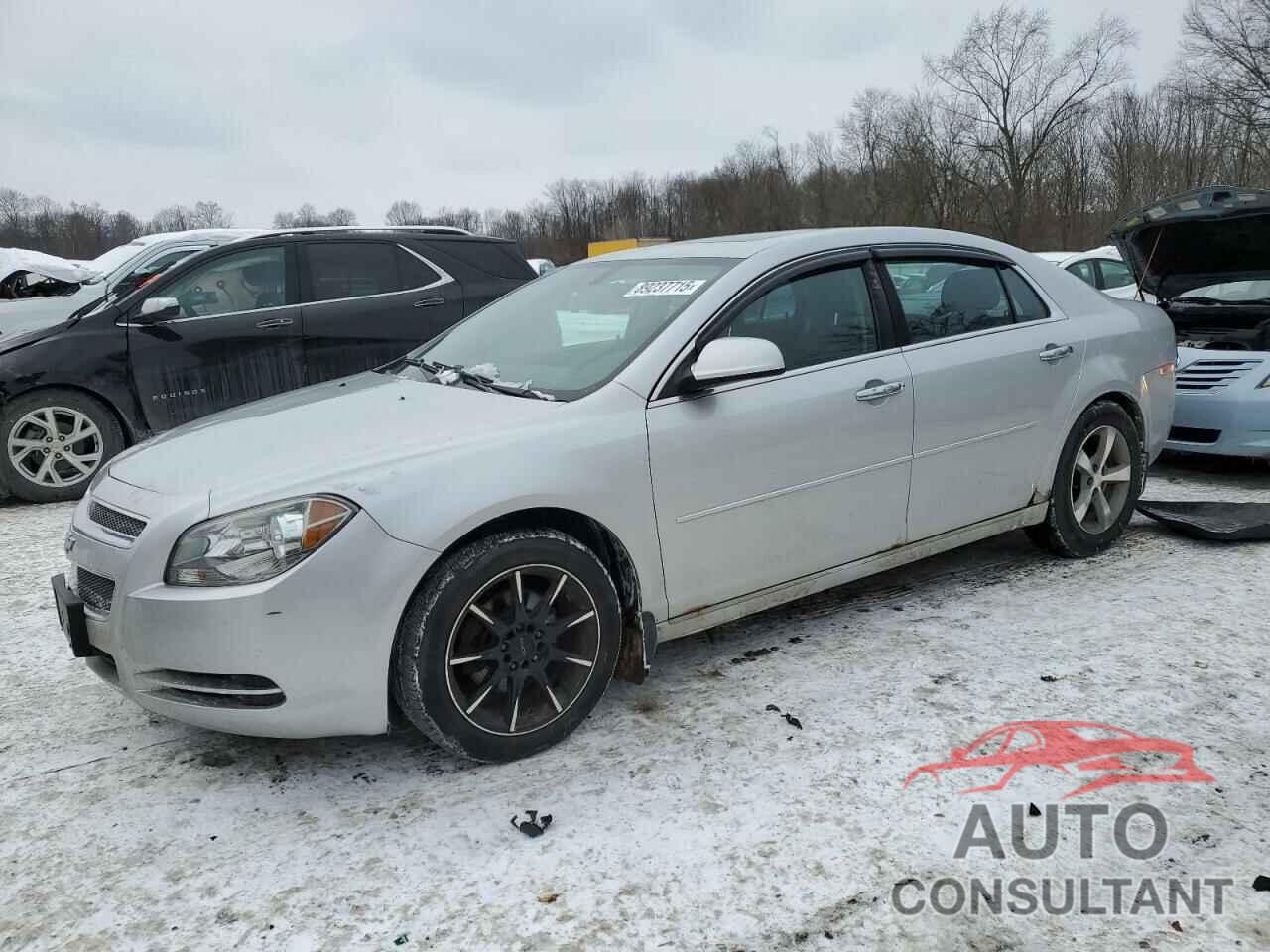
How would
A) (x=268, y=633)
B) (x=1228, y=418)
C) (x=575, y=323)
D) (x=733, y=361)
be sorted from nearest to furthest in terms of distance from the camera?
(x=268, y=633), (x=733, y=361), (x=575, y=323), (x=1228, y=418)

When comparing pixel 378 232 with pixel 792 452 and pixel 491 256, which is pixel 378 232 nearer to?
pixel 491 256

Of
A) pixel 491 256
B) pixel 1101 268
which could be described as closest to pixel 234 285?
pixel 491 256

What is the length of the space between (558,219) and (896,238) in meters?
96.7

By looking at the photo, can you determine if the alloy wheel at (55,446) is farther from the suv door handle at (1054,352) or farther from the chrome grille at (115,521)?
the suv door handle at (1054,352)

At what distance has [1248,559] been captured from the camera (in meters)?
4.50

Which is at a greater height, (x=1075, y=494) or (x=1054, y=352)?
(x=1054, y=352)

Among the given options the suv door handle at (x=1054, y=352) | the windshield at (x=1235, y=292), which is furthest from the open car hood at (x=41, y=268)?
the windshield at (x=1235, y=292)

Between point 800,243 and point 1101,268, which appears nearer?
point 800,243

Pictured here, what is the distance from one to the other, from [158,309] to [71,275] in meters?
7.70

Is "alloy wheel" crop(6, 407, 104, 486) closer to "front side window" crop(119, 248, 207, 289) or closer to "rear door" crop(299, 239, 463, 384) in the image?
"rear door" crop(299, 239, 463, 384)

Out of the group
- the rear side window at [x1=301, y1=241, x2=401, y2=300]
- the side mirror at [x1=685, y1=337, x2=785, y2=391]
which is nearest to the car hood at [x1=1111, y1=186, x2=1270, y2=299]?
the side mirror at [x1=685, y1=337, x2=785, y2=391]

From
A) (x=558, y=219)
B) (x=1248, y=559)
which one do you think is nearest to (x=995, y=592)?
(x=1248, y=559)

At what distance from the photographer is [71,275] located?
12.7 meters

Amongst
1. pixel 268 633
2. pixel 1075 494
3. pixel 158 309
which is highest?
pixel 158 309
